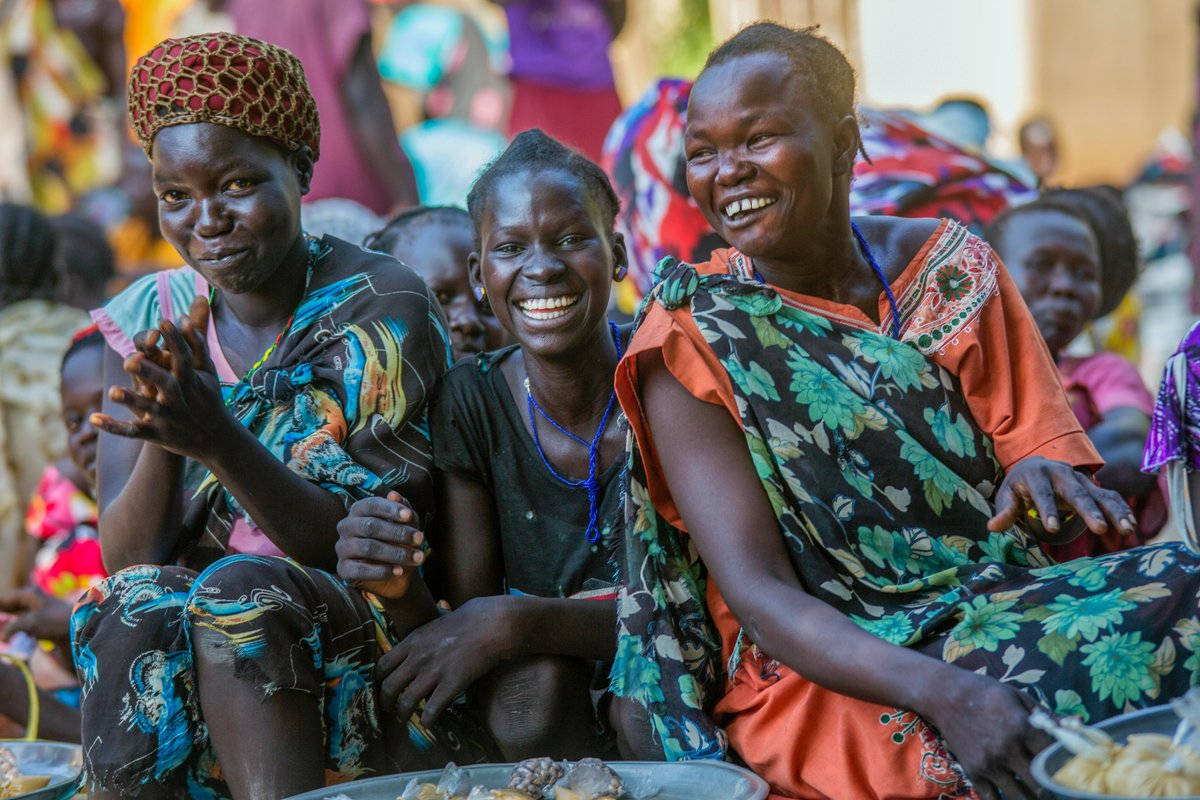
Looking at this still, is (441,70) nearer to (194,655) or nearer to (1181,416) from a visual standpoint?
(194,655)

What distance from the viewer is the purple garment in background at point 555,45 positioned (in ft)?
22.9

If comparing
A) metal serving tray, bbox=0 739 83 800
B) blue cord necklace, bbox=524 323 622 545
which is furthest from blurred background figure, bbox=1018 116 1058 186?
metal serving tray, bbox=0 739 83 800

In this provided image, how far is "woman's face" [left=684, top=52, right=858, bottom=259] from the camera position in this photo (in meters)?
2.57

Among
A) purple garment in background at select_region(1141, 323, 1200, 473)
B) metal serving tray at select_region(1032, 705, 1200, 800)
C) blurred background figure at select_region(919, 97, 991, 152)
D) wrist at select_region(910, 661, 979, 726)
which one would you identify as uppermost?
blurred background figure at select_region(919, 97, 991, 152)

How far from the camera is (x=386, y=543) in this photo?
2.55 meters

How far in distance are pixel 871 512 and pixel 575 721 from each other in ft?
2.28

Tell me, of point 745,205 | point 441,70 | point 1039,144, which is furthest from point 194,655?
point 1039,144

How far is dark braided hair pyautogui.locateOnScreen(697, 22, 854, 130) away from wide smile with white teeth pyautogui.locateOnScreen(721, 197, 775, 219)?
19 centimetres

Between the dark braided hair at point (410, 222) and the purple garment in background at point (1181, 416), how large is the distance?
6.80 ft

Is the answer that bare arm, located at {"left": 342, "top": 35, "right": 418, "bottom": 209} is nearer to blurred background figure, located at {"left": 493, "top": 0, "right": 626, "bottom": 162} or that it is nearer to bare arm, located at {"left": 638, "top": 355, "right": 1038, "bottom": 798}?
blurred background figure, located at {"left": 493, "top": 0, "right": 626, "bottom": 162}

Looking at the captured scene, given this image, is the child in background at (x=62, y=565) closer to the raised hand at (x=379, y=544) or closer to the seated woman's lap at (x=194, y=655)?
the seated woman's lap at (x=194, y=655)

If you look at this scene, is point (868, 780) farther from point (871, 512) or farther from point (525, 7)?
point (525, 7)

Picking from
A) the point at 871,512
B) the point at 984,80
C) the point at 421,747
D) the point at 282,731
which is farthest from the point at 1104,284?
the point at 984,80

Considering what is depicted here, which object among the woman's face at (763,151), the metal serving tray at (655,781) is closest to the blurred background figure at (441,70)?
the woman's face at (763,151)
